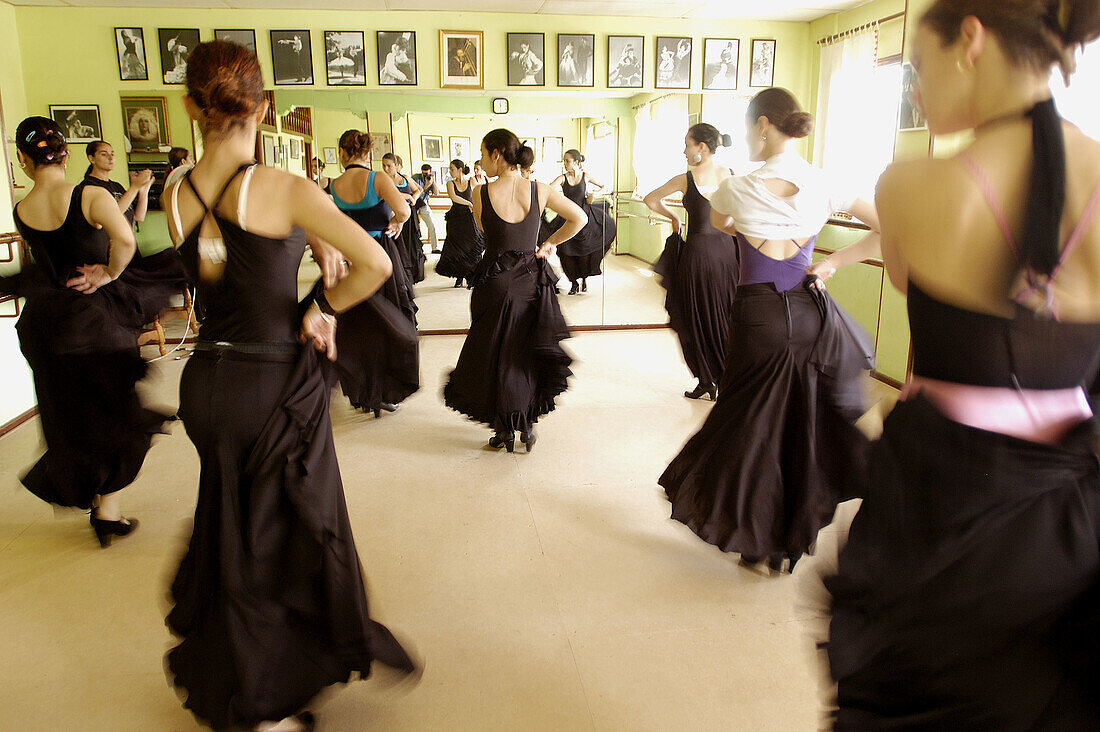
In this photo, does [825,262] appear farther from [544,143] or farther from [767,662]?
[544,143]

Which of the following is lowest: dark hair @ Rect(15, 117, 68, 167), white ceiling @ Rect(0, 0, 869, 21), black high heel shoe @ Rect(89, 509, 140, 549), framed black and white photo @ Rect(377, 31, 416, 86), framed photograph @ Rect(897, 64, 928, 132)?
black high heel shoe @ Rect(89, 509, 140, 549)

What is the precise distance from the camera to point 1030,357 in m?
1.02

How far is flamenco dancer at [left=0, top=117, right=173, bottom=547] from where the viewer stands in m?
2.83

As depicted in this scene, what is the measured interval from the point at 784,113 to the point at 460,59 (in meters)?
4.43

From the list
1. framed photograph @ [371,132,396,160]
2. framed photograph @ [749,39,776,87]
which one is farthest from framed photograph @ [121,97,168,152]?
framed photograph @ [749,39,776,87]

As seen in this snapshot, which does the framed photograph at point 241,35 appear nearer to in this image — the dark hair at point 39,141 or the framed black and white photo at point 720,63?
the dark hair at point 39,141

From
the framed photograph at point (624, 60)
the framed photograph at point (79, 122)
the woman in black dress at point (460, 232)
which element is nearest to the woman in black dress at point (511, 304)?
the woman in black dress at point (460, 232)

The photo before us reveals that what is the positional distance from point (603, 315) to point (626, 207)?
107cm

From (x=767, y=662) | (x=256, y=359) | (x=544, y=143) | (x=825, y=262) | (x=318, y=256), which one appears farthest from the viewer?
(x=544, y=143)

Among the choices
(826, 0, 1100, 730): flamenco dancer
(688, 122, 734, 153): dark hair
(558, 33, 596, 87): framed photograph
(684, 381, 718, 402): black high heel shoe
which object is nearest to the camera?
(826, 0, 1100, 730): flamenco dancer

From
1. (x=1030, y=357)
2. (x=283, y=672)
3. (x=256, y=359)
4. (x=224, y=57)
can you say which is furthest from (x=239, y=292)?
(x=1030, y=357)

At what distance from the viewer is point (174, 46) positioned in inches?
239

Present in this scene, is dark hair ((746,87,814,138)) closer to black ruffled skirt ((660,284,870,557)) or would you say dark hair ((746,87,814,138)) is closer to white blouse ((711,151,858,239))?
white blouse ((711,151,858,239))

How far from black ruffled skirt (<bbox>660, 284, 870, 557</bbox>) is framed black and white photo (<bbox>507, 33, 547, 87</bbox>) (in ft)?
14.6
